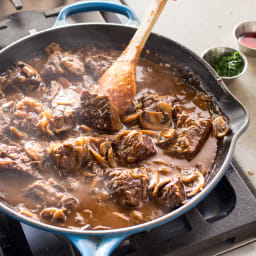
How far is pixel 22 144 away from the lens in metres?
2.41

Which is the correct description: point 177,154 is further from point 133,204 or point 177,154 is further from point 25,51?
point 25,51

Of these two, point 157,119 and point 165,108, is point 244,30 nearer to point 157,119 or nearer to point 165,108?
point 165,108

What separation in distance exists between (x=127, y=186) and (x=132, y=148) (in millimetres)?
304

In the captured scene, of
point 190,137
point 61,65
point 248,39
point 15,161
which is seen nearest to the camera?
point 15,161

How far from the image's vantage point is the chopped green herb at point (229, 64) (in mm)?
3256

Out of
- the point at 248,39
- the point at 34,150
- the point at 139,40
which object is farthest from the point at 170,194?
the point at 248,39

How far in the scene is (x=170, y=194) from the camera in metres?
2.12

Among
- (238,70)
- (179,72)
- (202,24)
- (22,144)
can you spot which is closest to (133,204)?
(22,144)

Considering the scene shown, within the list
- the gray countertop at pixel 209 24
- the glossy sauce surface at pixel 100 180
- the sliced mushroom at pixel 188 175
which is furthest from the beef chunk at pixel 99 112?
the gray countertop at pixel 209 24

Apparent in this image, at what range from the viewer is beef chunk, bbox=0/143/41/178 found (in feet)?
7.27

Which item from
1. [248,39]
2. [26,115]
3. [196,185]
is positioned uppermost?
[26,115]

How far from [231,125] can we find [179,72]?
0.72 meters

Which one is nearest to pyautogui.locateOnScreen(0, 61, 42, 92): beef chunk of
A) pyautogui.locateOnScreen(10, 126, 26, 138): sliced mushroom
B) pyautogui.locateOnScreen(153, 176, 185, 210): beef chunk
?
pyautogui.locateOnScreen(10, 126, 26, 138): sliced mushroom

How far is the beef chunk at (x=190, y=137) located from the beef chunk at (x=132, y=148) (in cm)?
17
